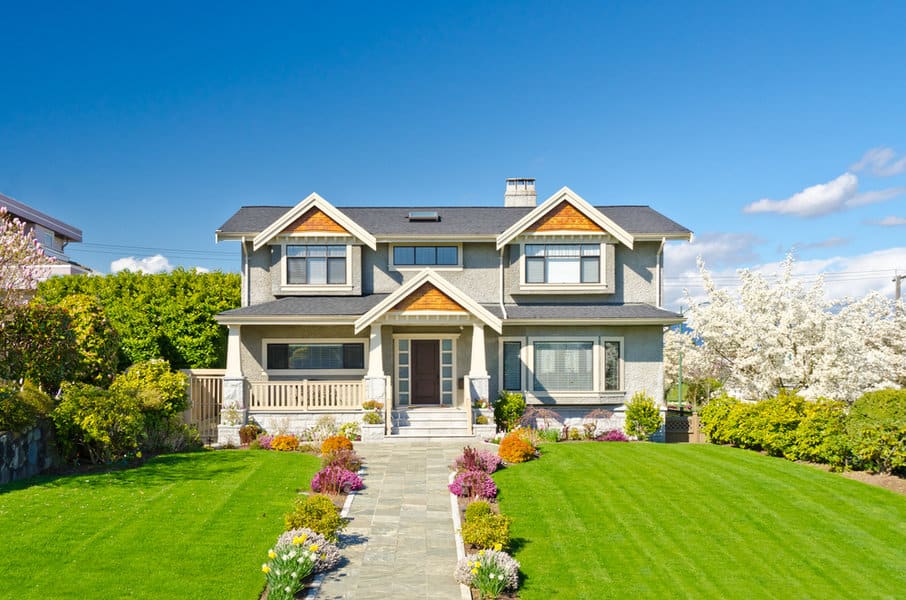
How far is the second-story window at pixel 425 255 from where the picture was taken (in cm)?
2353

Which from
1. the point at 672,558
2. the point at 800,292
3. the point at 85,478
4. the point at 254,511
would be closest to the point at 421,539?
the point at 254,511

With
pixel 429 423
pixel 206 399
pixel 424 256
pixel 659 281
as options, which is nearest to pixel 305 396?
pixel 206 399

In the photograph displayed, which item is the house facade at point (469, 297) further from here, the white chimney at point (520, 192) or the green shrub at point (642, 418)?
the white chimney at point (520, 192)

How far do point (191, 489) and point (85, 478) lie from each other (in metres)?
2.81

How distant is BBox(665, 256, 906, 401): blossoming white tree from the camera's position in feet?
66.1

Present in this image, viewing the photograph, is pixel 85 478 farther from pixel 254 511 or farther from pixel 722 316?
pixel 722 316

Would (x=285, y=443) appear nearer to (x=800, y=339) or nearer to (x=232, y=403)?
(x=232, y=403)

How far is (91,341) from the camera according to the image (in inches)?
688

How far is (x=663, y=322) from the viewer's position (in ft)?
70.1

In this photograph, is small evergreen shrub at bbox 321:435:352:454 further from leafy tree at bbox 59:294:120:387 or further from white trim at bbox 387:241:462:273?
white trim at bbox 387:241:462:273

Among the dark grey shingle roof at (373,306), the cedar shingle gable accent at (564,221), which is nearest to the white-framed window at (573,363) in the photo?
the dark grey shingle roof at (373,306)

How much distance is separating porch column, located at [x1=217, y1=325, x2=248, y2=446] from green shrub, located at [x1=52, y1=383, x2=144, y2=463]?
12.4ft

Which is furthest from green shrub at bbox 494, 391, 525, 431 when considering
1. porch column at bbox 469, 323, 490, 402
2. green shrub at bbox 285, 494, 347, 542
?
green shrub at bbox 285, 494, 347, 542

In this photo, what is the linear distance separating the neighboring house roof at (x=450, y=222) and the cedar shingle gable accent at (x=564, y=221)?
5.24 ft
